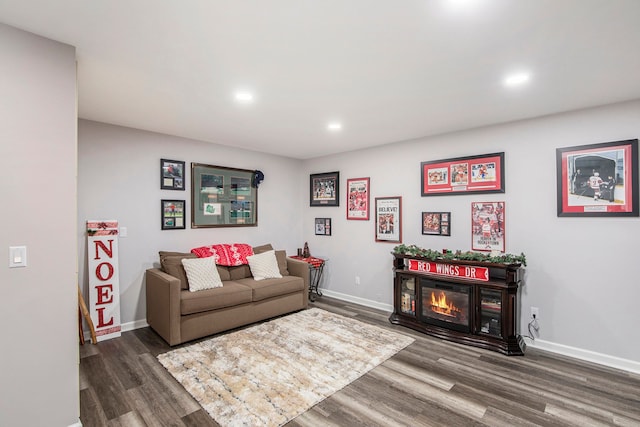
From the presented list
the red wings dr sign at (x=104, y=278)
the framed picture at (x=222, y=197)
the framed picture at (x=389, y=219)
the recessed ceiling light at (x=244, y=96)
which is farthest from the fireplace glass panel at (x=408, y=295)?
the red wings dr sign at (x=104, y=278)

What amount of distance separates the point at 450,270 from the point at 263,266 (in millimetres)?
2482

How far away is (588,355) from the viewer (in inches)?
120

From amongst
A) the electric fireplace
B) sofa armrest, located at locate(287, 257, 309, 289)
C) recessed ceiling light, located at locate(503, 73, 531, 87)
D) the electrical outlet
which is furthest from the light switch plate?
the electrical outlet

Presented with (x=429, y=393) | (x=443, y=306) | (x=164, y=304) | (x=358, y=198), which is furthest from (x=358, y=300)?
(x=164, y=304)

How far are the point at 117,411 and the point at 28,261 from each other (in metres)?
1.25

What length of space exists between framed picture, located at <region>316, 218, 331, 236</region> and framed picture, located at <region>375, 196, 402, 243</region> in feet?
3.34

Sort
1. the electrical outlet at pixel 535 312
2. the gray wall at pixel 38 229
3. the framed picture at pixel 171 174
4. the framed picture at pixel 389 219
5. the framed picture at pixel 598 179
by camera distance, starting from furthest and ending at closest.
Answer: the framed picture at pixel 389 219 < the framed picture at pixel 171 174 < the electrical outlet at pixel 535 312 < the framed picture at pixel 598 179 < the gray wall at pixel 38 229

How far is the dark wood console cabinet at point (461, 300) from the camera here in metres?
3.20

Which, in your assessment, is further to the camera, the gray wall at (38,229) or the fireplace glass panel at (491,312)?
the fireplace glass panel at (491,312)

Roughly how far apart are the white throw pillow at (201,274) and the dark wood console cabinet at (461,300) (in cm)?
236

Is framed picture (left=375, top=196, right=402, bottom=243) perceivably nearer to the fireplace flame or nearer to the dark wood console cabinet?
the dark wood console cabinet

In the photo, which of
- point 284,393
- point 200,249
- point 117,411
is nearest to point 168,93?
point 200,249

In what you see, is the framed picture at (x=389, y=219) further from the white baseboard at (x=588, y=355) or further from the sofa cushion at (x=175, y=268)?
the sofa cushion at (x=175, y=268)

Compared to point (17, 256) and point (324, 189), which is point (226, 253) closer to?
point (324, 189)
